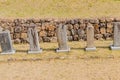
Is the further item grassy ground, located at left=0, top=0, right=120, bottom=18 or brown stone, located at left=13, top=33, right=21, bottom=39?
grassy ground, located at left=0, top=0, right=120, bottom=18

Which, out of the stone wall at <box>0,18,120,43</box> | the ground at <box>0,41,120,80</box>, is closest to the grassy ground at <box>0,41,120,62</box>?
the ground at <box>0,41,120,80</box>

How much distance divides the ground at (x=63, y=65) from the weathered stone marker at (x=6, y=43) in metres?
0.34

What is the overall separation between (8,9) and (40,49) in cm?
621

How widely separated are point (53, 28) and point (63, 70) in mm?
3802

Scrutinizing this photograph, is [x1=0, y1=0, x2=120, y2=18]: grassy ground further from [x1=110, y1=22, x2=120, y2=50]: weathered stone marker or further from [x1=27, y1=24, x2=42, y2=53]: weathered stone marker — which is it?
[x1=27, y1=24, x2=42, y2=53]: weathered stone marker

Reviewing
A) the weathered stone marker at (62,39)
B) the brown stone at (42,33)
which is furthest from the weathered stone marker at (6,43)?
the weathered stone marker at (62,39)

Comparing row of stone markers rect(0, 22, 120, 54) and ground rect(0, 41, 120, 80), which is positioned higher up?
row of stone markers rect(0, 22, 120, 54)

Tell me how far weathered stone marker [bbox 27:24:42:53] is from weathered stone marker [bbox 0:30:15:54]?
38.0 inches

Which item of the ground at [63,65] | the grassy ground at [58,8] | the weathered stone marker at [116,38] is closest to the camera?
the ground at [63,65]

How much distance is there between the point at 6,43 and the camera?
548 inches

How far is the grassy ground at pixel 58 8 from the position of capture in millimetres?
17922

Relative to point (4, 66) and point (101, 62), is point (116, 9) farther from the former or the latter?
point (4, 66)

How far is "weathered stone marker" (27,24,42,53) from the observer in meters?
13.7

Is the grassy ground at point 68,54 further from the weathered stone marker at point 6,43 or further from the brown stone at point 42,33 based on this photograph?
the brown stone at point 42,33
